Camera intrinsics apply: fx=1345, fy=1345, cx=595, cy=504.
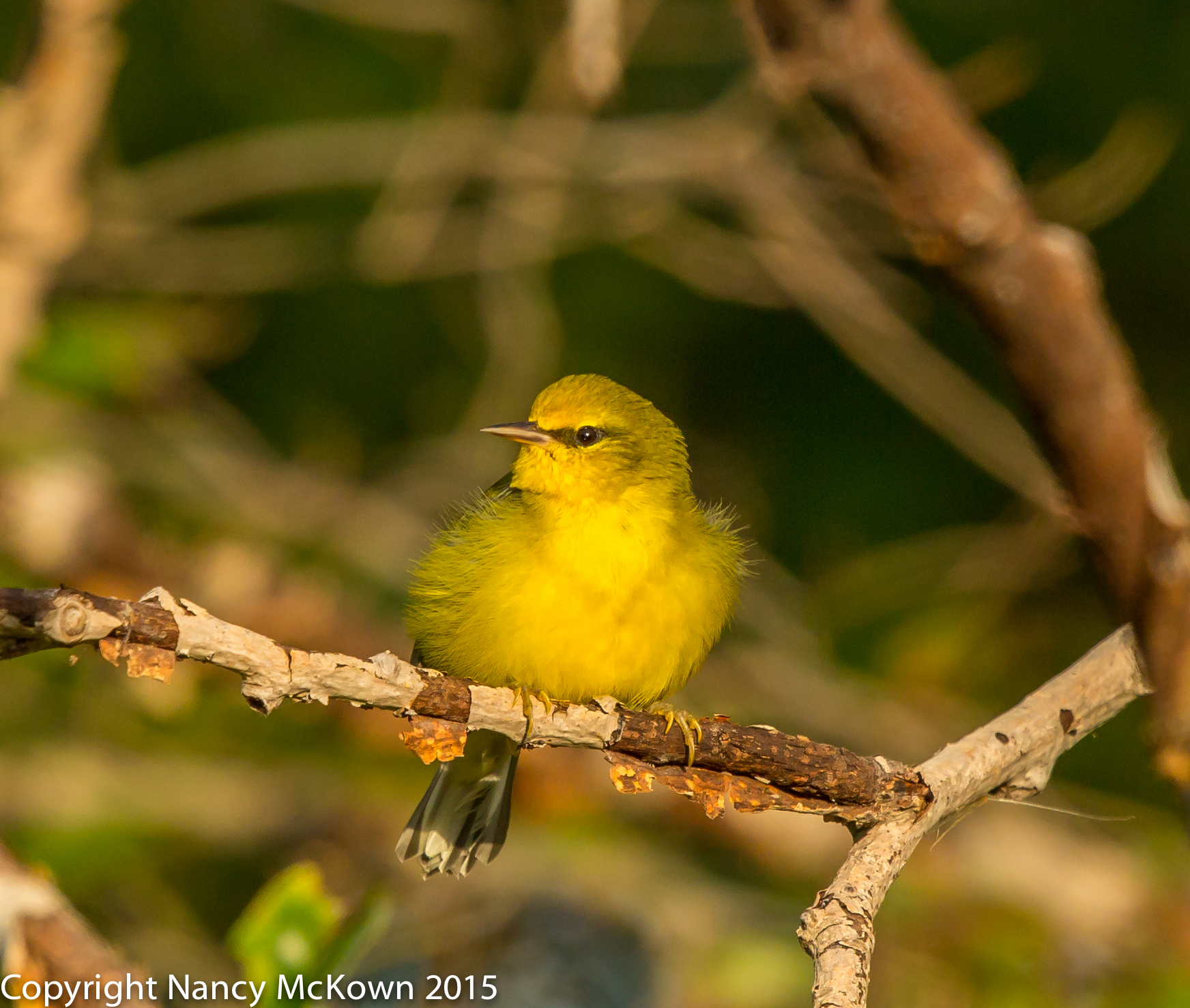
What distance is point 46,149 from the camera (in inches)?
202

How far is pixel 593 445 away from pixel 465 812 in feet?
4.11

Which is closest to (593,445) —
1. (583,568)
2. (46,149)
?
(583,568)

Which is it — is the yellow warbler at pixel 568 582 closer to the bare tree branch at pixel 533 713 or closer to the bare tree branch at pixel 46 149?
the bare tree branch at pixel 533 713

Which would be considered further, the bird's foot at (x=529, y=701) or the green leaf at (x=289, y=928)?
the green leaf at (x=289, y=928)

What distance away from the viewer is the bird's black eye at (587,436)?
3.97 metres

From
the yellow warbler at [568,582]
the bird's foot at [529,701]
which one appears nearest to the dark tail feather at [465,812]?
the yellow warbler at [568,582]

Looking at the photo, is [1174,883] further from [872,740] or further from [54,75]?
[54,75]

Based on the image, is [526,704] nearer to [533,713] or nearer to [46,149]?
[533,713]

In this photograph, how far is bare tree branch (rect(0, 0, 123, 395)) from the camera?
4852 mm

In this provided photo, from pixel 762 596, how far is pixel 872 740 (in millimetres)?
853

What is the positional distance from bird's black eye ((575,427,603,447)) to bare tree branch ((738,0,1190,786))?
1.32 metres

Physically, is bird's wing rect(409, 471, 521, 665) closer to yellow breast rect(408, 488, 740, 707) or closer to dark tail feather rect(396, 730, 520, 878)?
yellow breast rect(408, 488, 740, 707)

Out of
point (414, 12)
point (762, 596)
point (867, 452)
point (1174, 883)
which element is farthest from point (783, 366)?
point (1174, 883)

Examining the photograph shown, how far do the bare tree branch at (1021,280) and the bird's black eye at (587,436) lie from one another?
4.34ft
